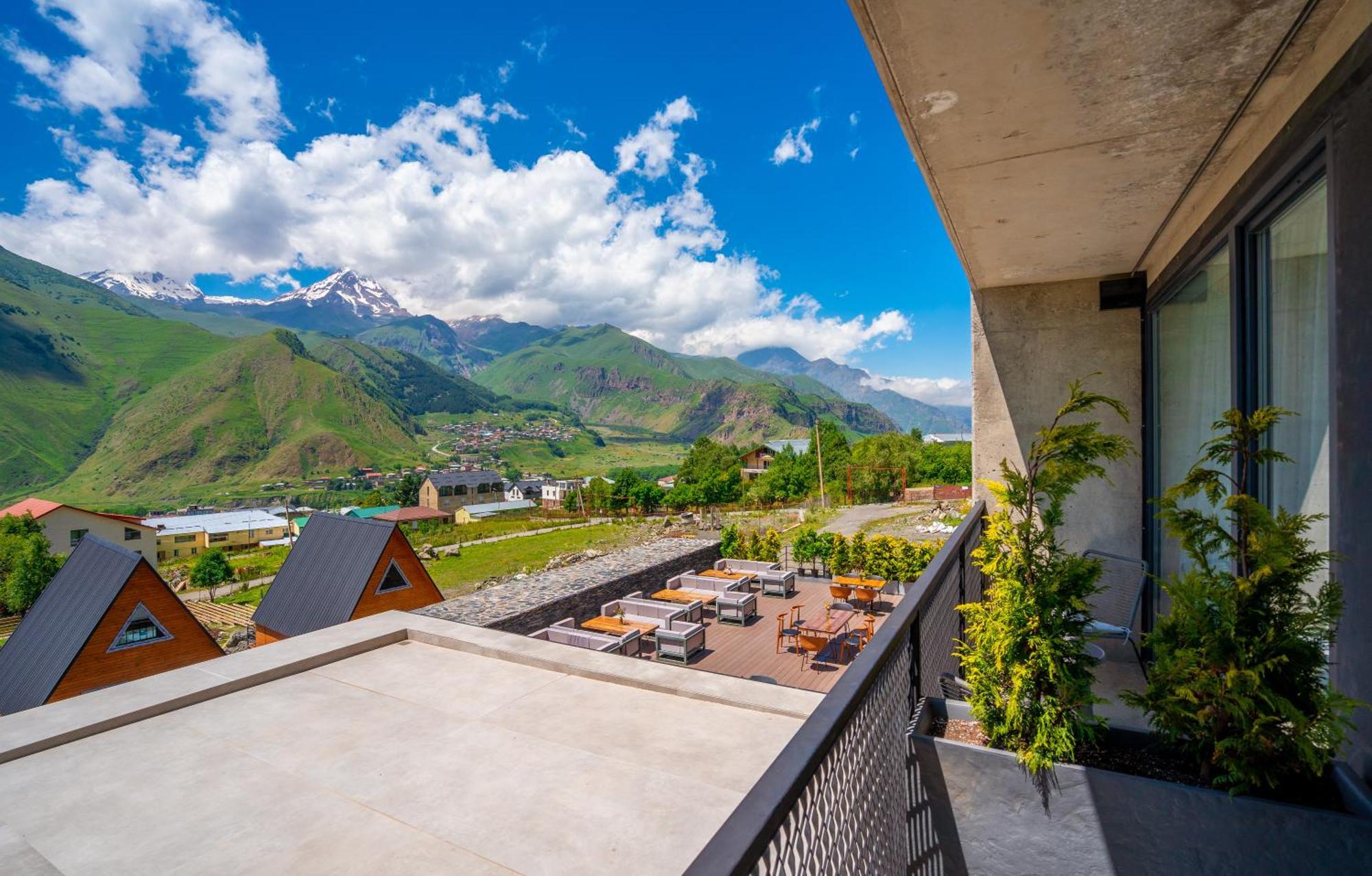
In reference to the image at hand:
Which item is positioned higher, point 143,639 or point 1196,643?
point 1196,643

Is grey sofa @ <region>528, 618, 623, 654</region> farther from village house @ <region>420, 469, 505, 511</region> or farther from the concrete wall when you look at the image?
village house @ <region>420, 469, 505, 511</region>

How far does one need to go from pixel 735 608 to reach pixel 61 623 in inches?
519

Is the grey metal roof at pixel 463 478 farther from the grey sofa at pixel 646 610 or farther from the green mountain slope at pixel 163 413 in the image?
the grey sofa at pixel 646 610

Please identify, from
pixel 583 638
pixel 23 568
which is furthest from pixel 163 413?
pixel 583 638

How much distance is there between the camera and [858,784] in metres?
1.29

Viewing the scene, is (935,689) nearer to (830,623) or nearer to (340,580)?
(830,623)

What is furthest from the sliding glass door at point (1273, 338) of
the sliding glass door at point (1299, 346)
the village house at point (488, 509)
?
the village house at point (488, 509)

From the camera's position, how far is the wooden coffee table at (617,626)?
12.2 m

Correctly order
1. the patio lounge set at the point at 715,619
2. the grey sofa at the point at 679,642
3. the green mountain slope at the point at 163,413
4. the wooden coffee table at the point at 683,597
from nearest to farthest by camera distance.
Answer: the patio lounge set at the point at 715,619 < the grey sofa at the point at 679,642 < the wooden coffee table at the point at 683,597 < the green mountain slope at the point at 163,413

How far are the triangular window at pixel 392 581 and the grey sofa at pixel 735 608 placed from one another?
24.3 feet

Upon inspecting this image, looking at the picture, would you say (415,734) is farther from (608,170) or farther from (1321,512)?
(608,170)

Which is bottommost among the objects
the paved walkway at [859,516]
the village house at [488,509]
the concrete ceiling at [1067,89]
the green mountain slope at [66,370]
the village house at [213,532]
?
the village house at [213,532]

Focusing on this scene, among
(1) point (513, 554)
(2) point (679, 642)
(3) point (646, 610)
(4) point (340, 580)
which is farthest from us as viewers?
(1) point (513, 554)

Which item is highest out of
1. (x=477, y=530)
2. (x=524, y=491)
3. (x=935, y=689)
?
(x=935, y=689)
